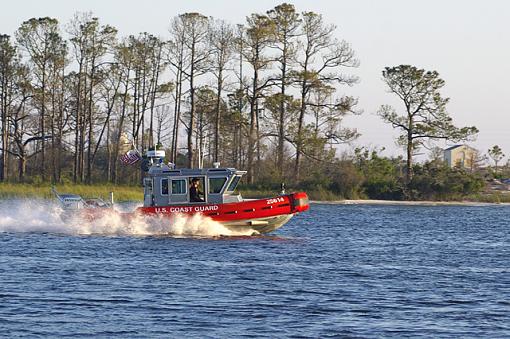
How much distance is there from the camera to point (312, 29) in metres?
85.1

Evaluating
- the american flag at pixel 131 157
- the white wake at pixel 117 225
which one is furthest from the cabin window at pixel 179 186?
the american flag at pixel 131 157

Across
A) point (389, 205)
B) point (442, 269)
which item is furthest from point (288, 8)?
point (442, 269)

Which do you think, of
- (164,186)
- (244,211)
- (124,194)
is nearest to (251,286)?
(244,211)

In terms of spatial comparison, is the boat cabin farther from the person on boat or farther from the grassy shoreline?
the grassy shoreline

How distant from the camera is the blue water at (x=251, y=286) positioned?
21281 mm

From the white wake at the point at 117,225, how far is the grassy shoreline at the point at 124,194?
747 inches

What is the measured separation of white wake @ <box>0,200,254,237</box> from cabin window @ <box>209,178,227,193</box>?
1.05 meters

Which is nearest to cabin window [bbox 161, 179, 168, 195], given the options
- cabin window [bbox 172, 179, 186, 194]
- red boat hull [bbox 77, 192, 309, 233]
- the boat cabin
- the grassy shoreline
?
the boat cabin

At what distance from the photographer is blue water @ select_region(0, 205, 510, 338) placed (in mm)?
21281

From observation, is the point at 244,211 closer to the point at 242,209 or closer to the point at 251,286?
the point at 242,209

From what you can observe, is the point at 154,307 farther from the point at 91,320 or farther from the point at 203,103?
the point at 203,103

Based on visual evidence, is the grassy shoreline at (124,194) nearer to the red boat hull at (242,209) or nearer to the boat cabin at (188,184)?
the boat cabin at (188,184)

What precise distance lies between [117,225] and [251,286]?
1472 cm

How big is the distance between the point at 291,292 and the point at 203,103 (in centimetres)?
6438
